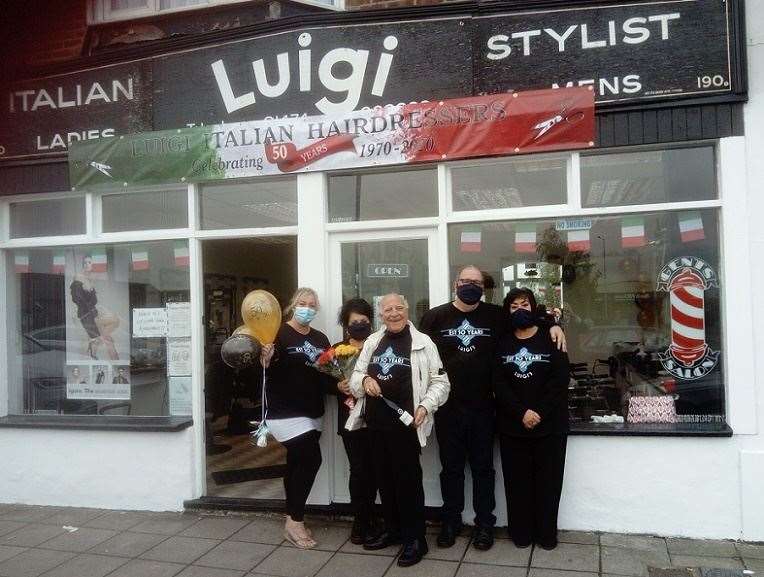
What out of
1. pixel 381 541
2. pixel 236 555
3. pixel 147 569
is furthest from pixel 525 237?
pixel 147 569

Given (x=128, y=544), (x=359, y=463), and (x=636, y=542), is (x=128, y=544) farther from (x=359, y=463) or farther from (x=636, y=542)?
(x=636, y=542)

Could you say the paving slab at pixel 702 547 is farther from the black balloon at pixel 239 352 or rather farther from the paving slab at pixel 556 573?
the black balloon at pixel 239 352

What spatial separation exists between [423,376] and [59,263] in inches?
153

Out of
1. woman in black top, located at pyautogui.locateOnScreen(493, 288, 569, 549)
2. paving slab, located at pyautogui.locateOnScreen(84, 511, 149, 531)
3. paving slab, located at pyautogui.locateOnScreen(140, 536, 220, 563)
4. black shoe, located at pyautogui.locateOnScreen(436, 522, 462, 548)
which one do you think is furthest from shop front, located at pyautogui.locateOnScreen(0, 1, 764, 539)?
paving slab, located at pyautogui.locateOnScreen(140, 536, 220, 563)

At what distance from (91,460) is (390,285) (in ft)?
10.1

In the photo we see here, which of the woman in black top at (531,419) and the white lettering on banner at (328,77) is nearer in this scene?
the woman in black top at (531,419)

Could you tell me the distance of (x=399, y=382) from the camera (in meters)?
4.30

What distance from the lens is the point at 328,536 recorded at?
484cm

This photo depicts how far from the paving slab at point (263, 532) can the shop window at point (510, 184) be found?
114 inches

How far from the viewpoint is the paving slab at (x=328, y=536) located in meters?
4.64

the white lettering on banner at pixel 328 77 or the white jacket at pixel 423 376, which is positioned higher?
the white lettering on banner at pixel 328 77

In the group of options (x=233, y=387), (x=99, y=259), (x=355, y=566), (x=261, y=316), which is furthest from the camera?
(x=233, y=387)

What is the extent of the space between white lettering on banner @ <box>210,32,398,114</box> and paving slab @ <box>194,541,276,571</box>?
3416mm

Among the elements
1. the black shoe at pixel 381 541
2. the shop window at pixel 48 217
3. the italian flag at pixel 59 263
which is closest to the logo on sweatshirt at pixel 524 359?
the black shoe at pixel 381 541
